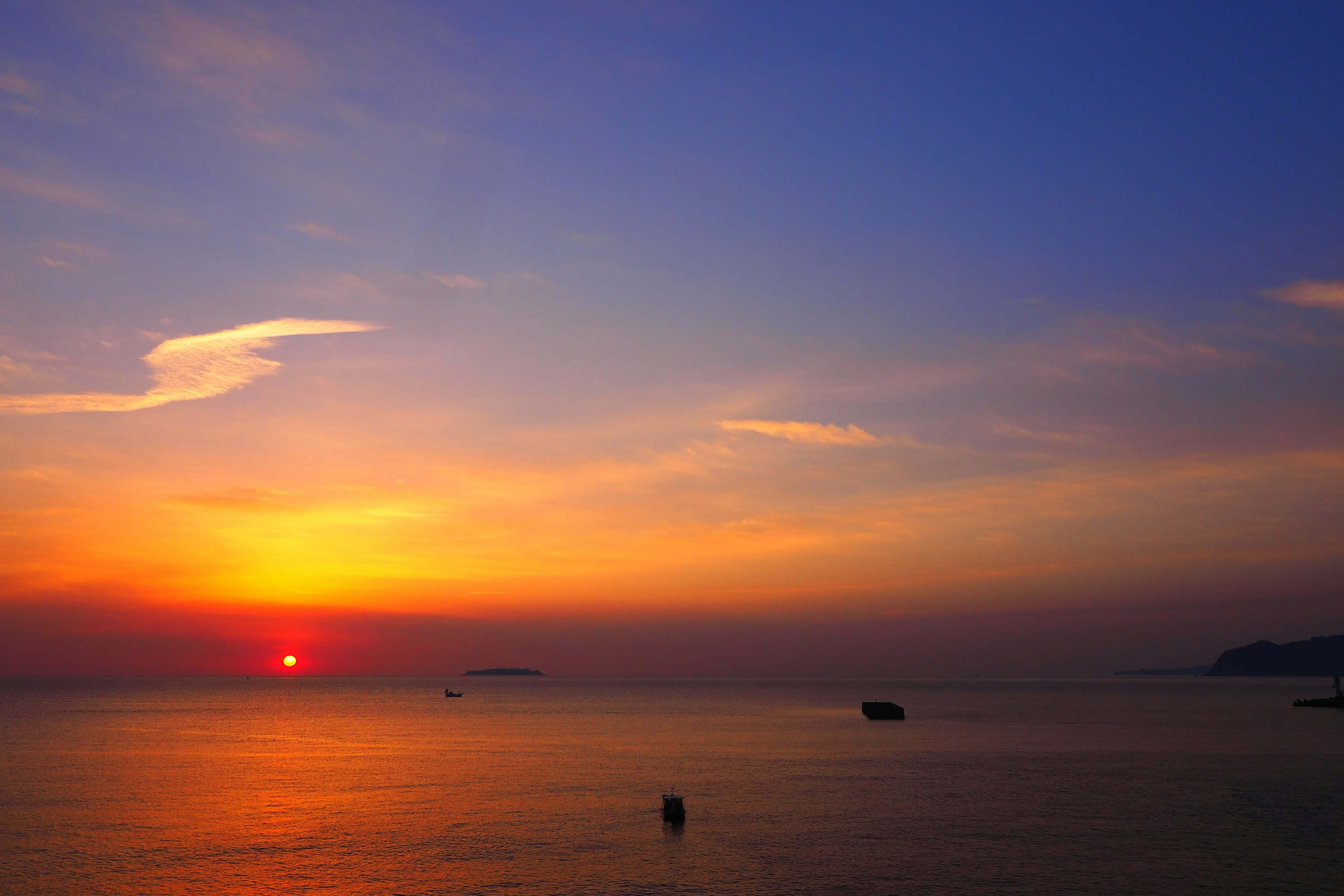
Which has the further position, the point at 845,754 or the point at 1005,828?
the point at 845,754

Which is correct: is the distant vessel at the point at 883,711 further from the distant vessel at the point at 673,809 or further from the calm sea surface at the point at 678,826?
the distant vessel at the point at 673,809

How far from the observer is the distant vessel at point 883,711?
18750 cm

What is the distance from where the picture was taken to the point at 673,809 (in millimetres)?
64875

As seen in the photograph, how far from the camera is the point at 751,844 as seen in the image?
191 ft

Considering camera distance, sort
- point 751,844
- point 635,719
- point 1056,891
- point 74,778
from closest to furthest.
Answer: point 1056,891
point 751,844
point 74,778
point 635,719

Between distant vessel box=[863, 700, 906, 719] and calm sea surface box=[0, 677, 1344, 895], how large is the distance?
57150 mm

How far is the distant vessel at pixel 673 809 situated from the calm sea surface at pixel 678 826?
96 centimetres

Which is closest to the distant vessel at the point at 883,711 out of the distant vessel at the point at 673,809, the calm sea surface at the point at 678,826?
the calm sea surface at the point at 678,826

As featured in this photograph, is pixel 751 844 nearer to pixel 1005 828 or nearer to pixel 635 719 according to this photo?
pixel 1005 828

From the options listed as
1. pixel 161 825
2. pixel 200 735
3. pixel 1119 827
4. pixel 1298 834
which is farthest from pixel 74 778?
pixel 1298 834

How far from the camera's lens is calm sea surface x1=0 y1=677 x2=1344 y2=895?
50.0m

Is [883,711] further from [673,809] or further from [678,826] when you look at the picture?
[678,826]

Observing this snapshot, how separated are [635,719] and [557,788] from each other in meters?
111

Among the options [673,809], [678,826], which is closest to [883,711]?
[673,809]
